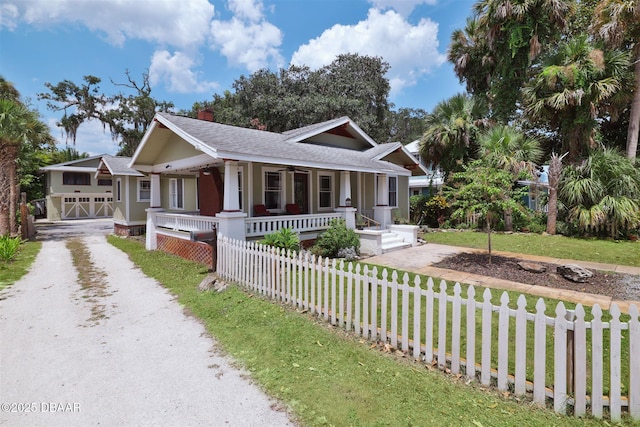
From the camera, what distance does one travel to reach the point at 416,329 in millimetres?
3910

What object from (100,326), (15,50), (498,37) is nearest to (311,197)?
(100,326)

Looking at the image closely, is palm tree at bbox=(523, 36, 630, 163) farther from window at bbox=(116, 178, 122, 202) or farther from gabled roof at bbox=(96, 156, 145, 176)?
window at bbox=(116, 178, 122, 202)

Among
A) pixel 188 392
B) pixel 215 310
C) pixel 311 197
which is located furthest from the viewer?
pixel 311 197

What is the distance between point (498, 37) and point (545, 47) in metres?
2.65

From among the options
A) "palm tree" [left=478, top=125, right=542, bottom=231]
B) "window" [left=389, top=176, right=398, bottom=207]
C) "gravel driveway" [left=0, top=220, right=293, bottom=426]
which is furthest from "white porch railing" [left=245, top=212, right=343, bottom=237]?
"palm tree" [left=478, top=125, right=542, bottom=231]

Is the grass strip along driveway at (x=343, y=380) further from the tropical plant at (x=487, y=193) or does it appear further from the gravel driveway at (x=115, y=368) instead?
the tropical plant at (x=487, y=193)

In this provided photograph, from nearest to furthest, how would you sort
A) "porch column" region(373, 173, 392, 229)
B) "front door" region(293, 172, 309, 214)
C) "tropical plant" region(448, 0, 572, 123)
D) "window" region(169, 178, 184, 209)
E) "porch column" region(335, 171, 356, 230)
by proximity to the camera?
"porch column" region(335, 171, 356, 230) → "front door" region(293, 172, 309, 214) → "porch column" region(373, 173, 392, 229) → "window" region(169, 178, 184, 209) → "tropical plant" region(448, 0, 572, 123)

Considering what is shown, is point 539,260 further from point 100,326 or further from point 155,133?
point 155,133

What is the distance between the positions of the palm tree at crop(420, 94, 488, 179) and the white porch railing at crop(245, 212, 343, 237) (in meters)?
10.1

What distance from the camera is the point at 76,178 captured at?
100.0 ft

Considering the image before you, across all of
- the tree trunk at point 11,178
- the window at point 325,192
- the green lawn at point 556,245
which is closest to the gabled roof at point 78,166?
the tree trunk at point 11,178

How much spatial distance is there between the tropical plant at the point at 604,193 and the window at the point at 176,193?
60.2 ft

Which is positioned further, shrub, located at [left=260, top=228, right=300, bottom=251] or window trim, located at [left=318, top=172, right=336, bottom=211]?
window trim, located at [left=318, top=172, right=336, bottom=211]

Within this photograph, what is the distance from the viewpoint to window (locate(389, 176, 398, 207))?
1695cm
